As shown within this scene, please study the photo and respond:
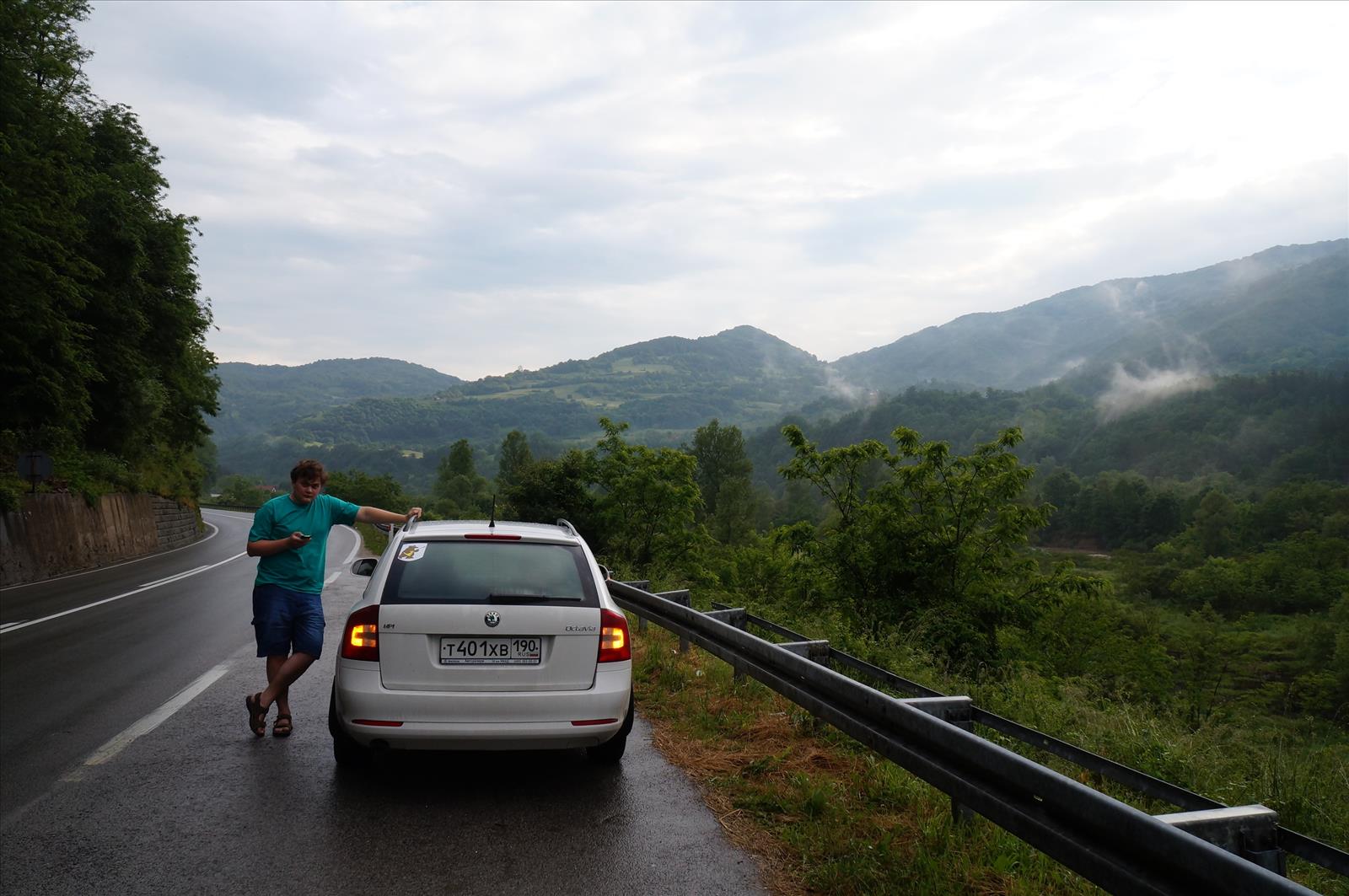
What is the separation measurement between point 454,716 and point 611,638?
0.96 meters

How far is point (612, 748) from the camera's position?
17.8 feet

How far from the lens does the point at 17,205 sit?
18.5 m

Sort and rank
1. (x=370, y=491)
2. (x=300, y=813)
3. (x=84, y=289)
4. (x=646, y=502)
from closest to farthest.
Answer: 1. (x=300, y=813)
2. (x=84, y=289)
3. (x=646, y=502)
4. (x=370, y=491)

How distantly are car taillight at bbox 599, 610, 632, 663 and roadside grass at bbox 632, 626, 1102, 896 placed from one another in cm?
95

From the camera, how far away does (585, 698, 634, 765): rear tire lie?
5.24 meters

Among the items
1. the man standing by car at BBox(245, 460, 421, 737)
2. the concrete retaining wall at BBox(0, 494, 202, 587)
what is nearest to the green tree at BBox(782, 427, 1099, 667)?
the man standing by car at BBox(245, 460, 421, 737)

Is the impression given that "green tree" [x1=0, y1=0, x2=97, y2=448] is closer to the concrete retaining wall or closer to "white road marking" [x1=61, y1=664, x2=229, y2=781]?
the concrete retaining wall

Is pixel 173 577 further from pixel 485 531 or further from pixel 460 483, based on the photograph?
pixel 460 483

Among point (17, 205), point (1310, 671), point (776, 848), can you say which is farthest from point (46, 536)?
point (1310, 671)

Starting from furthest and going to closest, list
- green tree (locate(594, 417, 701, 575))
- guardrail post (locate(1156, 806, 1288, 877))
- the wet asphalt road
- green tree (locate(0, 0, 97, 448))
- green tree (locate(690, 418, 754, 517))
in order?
green tree (locate(690, 418, 754, 517)) → green tree (locate(594, 417, 701, 575)) → green tree (locate(0, 0, 97, 448)) → the wet asphalt road → guardrail post (locate(1156, 806, 1288, 877))

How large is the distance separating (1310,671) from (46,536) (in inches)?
2391

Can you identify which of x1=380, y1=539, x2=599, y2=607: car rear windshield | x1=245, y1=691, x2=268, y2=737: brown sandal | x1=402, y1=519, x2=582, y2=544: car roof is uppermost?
x1=402, y1=519, x2=582, y2=544: car roof

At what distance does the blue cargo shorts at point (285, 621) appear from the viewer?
5.82 metres

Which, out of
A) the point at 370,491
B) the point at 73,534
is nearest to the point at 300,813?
the point at 73,534
